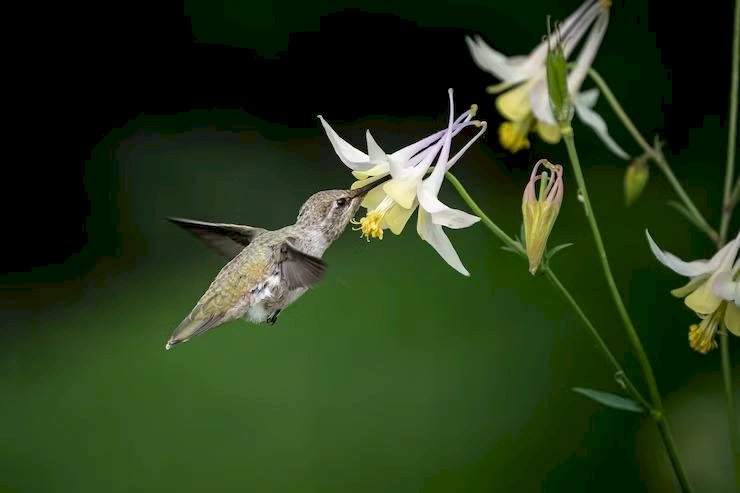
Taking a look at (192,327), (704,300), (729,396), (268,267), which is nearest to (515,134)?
(704,300)

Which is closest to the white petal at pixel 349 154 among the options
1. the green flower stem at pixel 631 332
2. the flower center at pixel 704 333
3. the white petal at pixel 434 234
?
the white petal at pixel 434 234

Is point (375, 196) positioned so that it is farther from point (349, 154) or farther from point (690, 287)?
point (690, 287)

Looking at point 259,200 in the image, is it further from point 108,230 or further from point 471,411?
point 471,411

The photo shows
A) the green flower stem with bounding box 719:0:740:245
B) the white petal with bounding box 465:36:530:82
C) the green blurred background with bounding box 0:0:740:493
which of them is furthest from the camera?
the green blurred background with bounding box 0:0:740:493

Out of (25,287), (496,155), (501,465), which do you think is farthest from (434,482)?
(25,287)

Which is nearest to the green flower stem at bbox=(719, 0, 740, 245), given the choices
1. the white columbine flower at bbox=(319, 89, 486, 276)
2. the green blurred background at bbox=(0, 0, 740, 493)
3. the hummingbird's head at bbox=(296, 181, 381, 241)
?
the white columbine flower at bbox=(319, 89, 486, 276)

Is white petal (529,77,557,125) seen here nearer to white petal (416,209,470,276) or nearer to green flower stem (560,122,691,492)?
green flower stem (560,122,691,492)
